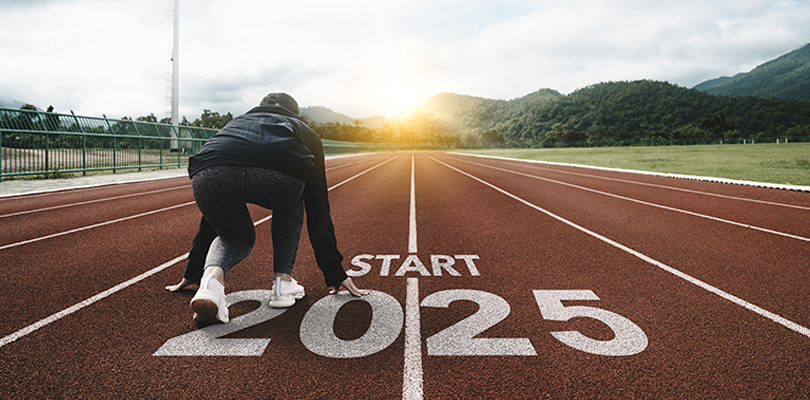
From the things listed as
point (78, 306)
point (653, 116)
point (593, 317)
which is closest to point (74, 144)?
point (78, 306)

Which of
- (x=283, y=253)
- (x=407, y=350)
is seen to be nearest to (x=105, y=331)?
(x=283, y=253)

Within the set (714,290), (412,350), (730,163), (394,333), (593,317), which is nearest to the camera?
(412,350)

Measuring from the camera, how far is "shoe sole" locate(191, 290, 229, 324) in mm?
2875

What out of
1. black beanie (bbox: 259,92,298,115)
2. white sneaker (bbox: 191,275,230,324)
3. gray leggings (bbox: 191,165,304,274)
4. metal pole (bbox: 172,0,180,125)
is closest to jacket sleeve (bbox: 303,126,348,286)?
gray leggings (bbox: 191,165,304,274)

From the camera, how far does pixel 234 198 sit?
3.02 metres

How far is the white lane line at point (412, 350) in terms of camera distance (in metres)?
2.41

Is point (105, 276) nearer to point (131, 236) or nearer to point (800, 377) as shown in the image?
point (131, 236)

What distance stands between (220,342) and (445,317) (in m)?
1.61

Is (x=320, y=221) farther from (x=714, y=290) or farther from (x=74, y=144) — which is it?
(x=74, y=144)

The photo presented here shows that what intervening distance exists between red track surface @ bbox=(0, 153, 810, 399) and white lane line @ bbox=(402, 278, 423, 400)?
13 millimetres

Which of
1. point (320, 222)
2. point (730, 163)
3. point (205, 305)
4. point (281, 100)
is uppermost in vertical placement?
point (281, 100)

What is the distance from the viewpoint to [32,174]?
15359 millimetres

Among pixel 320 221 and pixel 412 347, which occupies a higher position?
pixel 320 221

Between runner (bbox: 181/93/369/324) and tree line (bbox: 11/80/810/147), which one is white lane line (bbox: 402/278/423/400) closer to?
runner (bbox: 181/93/369/324)
